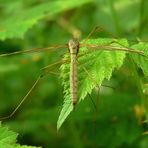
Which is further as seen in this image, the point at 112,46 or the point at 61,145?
the point at 61,145

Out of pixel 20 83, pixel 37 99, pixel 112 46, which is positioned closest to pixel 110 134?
pixel 112 46

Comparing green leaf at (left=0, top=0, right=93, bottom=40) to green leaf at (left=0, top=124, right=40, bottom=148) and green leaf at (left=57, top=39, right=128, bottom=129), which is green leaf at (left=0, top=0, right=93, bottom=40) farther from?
green leaf at (left=0, top=124, right=40, bottom=148)

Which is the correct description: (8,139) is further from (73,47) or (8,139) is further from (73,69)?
(73,47)

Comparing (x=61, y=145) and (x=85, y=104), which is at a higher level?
(x=85, y=104)

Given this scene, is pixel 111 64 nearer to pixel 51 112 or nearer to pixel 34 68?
pixel 51 112

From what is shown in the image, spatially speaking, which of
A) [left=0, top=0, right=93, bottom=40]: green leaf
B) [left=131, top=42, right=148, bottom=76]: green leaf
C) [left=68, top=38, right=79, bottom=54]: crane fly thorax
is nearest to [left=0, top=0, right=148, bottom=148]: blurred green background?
[left=0, top=0, right=93, bottom=40]: green leaf

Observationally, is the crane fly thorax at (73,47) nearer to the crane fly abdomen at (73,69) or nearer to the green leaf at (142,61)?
the crane fly abdomen at (73,69)

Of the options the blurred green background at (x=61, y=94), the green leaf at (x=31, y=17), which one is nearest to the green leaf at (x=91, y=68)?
the blurred green background at (x=61, y=94)
